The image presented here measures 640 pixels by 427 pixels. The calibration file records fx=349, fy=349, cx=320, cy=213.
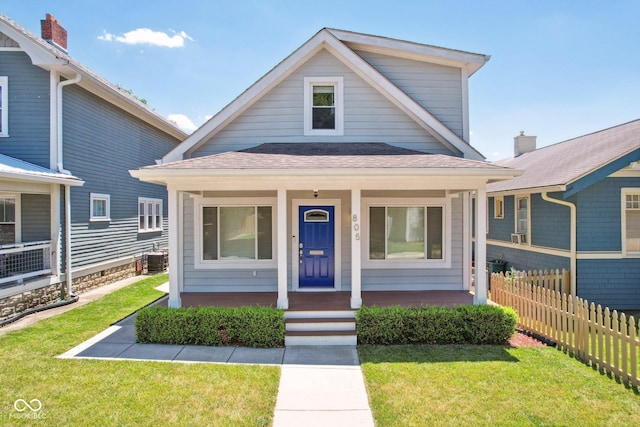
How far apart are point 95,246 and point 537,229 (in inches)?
573

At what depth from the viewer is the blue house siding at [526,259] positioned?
10.4 metres

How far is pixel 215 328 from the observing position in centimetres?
664

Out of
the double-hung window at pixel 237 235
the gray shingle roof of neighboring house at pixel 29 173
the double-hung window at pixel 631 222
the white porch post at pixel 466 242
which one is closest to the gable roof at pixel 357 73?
the white porch post at pixel 466 242

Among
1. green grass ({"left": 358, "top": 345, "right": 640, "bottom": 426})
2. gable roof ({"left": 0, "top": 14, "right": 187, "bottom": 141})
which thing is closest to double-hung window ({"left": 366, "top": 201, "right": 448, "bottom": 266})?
green grass ({"left": 358, "top": 345, "right": 640, "bottom": 426})

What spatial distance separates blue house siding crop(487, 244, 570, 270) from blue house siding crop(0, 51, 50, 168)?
15.0 metres

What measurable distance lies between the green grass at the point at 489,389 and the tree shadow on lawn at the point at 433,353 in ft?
0.05

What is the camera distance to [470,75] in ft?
32.9

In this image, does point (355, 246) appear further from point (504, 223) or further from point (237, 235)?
point (504, 223)

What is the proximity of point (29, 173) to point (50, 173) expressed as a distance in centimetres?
111

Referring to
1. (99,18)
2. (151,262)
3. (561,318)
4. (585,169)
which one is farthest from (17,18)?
(585,169)

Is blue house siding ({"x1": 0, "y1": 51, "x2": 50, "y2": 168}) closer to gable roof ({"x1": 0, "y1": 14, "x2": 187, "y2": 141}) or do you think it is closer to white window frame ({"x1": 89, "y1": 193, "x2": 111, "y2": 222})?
gable roof ({"x1": 0, "y1": 14, "x2": 187, "y2": 141})

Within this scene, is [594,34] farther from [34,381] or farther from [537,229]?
[34,381]

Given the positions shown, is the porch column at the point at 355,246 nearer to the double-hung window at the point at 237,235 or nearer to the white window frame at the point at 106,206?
the double-hung window at the point at 237,235

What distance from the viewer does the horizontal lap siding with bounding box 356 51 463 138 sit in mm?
9680
